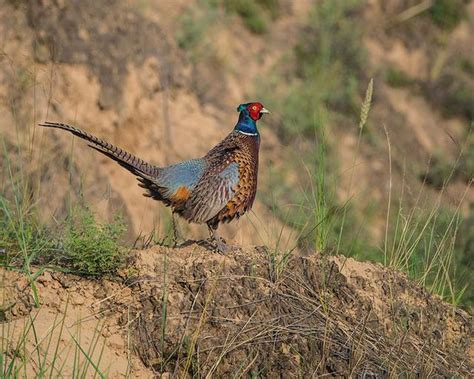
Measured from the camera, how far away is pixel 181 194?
6.80 m

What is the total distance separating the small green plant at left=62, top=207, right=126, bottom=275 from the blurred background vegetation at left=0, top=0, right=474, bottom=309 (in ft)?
3.52

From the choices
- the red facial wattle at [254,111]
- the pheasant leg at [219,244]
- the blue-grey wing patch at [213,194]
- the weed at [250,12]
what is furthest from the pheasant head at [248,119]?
the weed at [250,12]

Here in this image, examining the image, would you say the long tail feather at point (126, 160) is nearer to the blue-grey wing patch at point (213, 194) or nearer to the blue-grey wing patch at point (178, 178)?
the blue-grey wing patch at point (178, 178)

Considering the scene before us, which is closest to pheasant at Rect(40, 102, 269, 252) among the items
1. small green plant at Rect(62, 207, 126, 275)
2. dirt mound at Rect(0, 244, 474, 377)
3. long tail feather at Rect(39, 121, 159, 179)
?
long tail feather at Rect(39, 121, 159, 179)

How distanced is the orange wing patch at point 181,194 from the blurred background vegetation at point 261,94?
93cm

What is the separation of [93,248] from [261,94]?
718 cm

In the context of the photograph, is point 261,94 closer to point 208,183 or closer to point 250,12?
point 250,12

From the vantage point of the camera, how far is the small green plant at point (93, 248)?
205 inches

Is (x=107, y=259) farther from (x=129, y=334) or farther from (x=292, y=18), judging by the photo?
(x=292, y=18)

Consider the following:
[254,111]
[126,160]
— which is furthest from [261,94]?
[126,160]

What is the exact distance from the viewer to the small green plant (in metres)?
5.21

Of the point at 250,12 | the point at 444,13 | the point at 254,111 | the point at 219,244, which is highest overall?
the point at 444,13

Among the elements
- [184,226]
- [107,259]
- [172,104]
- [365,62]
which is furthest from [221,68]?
[107,259]

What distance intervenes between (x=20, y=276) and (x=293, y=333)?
1.49 m
